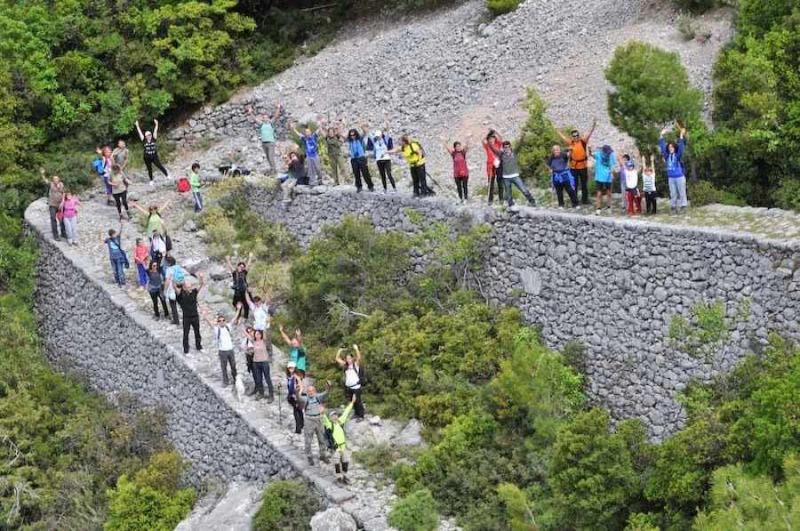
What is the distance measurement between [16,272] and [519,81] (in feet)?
34.3

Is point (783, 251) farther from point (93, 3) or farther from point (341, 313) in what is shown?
point (93, 3)

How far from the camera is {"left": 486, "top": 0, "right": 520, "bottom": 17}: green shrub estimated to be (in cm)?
2892

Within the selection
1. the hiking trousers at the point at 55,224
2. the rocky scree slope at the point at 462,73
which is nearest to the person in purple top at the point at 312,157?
the rocky scree slope at the point at 462,73

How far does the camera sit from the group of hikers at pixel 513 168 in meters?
18.4

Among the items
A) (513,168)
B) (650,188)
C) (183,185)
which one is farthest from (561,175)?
(183,185)

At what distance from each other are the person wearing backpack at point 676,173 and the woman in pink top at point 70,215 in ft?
37.7

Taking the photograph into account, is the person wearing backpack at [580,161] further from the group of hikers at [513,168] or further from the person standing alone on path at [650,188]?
the person standing alone on path at [650,188]

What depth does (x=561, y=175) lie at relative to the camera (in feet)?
63.3

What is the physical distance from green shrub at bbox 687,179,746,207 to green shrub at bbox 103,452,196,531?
838cm

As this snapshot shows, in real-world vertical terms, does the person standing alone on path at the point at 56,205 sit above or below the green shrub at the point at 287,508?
above

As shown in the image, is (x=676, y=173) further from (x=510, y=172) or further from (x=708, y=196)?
(x=510, y=172)

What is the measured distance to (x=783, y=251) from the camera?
16.2 m

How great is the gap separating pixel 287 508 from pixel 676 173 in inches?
271

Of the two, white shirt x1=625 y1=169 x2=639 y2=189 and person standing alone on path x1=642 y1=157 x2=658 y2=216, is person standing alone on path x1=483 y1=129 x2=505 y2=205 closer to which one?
white shirt x1=625 y1=169 x2=639 y2=189
